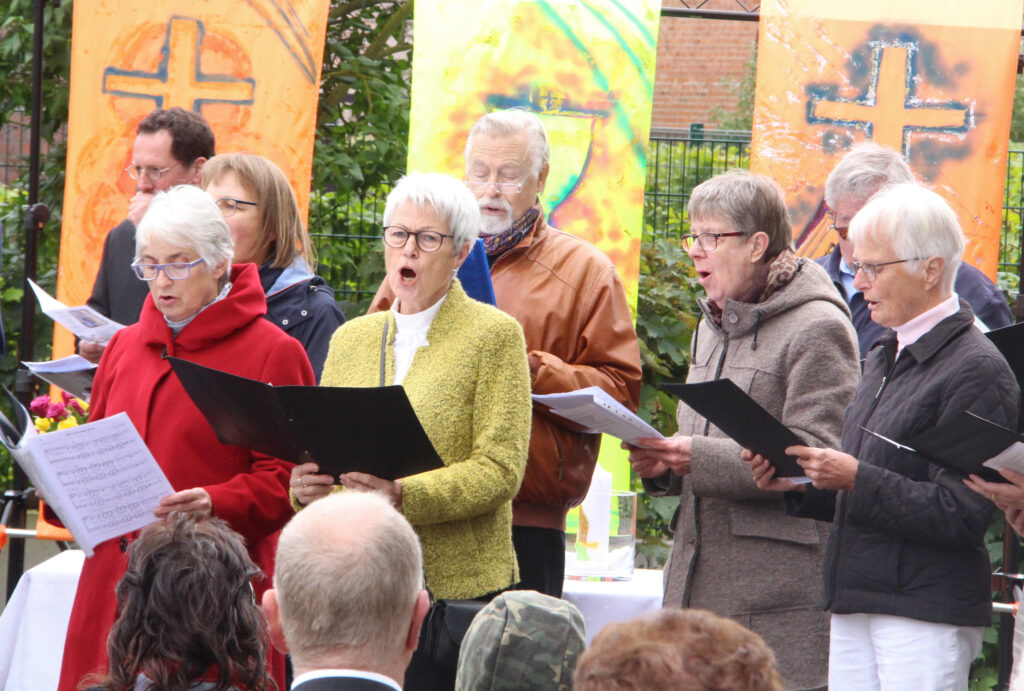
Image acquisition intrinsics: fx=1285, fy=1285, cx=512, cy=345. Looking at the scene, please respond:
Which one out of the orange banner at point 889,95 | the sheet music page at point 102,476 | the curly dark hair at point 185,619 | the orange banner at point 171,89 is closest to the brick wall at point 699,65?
the orange banner at point 889,95

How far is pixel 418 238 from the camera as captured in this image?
3.24 meters

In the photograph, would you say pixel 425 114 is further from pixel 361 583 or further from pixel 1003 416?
pixel 361 583

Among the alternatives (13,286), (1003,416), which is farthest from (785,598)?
(13,286)

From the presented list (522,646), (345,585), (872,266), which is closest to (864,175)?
(872,266)

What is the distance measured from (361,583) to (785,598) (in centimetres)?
170

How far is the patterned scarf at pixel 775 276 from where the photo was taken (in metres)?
3.43

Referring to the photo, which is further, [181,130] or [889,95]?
[889,95]

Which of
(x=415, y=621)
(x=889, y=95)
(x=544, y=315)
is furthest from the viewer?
(x=889, y=95)

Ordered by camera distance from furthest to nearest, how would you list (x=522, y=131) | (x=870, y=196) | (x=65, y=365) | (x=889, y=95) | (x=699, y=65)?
(x=699, y=65)
(x=889, y=95)
(x=870, y=196)
(x=65, y=365)
(x=522, y=131)

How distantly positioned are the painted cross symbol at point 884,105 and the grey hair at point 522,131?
2011 millimetres

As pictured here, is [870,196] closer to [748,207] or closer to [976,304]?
[976,304]

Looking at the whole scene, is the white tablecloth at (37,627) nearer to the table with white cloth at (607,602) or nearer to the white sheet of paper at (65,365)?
the white sheet of paper at (65,365)

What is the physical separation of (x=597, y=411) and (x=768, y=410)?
0.55 metres

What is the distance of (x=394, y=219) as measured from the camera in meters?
3.26
